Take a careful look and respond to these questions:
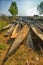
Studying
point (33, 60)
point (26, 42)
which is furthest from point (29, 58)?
point (26, 42)

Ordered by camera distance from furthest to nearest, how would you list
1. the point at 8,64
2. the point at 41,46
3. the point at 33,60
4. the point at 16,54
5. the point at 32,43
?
the point at 32,43 < the point at 41,46 < the point at 16,54 < the point at 33,60 < the point at 8,64

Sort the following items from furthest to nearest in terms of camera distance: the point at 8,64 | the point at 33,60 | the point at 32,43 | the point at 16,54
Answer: the point at 32,43 < the point at 16,54 < the point at 33,60 < the point at 8,64

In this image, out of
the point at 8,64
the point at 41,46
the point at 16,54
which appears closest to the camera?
the point at 8,64

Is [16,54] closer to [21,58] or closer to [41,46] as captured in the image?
[21,58]

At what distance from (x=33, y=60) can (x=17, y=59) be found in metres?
0.53

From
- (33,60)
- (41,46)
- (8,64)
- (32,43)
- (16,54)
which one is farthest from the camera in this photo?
(32,43)

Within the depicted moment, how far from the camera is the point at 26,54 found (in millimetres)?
5234

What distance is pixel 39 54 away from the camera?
520 centimetres

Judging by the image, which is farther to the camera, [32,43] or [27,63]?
[32,43]

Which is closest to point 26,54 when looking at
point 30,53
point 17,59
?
point 30,53

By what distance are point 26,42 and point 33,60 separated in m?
1.62

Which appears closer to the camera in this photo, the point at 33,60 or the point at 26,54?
the point at 33,60

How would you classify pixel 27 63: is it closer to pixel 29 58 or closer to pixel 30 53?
pixel 29 58

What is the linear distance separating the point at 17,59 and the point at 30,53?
674 mm
